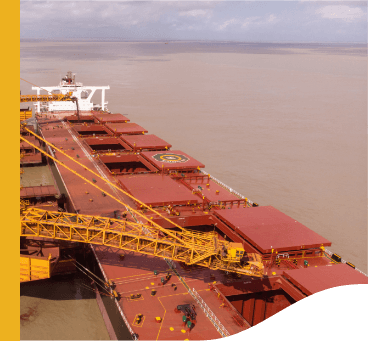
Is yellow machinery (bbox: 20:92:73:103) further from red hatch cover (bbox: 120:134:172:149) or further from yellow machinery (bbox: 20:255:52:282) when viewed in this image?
yellow machinery (bbox: 20:255:52:282)

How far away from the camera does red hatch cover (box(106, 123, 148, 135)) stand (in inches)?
2372

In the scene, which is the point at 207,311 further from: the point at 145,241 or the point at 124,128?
the point at 124,128

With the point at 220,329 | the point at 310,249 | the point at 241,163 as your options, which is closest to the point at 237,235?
the point at 310,249

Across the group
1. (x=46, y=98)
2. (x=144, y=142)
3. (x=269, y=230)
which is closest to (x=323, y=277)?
(x=269, y=230)

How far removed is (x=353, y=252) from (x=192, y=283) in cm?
1783

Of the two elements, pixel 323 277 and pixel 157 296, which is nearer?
pixel 157 296

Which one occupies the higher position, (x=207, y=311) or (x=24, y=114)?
(x=24, y=114)

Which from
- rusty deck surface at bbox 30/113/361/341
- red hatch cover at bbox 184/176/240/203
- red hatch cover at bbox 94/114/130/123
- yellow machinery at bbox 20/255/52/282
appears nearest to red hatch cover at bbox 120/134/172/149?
rusty deck surface at bbox 30/113/361/341

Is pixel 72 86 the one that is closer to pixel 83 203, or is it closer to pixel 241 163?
pixel 241 163

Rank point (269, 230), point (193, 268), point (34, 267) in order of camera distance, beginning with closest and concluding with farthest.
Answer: point (34, 267) → point (193, 268) → point (269, 230)

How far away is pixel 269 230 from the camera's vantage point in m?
27.4

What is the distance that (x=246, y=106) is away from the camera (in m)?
97.9

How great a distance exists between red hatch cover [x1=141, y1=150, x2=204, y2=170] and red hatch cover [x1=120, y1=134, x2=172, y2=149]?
346cm

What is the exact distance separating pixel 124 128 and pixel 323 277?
46214 millimetres
